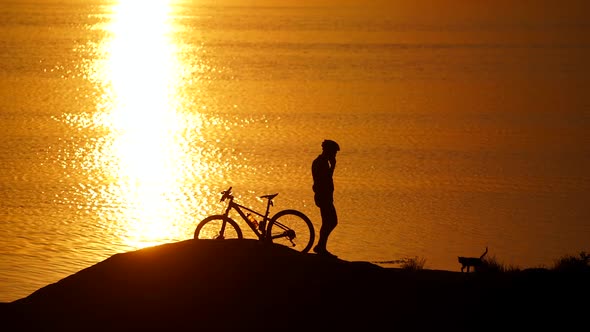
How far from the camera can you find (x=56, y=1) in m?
145

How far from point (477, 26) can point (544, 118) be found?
198 feet

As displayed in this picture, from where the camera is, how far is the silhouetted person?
17766 millimetres

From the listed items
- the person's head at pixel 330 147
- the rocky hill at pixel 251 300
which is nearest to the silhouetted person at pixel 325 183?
the person's head at pixel 330 147

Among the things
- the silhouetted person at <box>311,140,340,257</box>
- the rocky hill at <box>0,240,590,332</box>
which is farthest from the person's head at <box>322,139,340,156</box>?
the rocky hill at <box>0,240,590,332</box>

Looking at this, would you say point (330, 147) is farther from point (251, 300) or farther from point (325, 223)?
point (251, 300)

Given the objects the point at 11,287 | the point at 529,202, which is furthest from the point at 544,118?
the point at 11,287

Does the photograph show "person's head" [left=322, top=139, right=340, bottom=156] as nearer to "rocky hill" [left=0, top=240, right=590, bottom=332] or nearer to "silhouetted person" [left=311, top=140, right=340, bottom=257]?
"silhouetted person" [left=311, top=140, right=340, bottom=257]

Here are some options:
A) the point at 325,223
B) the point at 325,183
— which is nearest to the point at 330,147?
the point at 325,183

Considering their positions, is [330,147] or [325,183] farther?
[325,183]

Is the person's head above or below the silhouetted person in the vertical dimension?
above

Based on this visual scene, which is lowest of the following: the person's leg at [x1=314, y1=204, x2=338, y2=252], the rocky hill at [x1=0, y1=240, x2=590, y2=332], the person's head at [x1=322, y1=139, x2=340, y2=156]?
the rocky hill at [x1=0, y1=240, x2=590, y2=332]

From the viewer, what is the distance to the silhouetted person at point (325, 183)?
17766 millimetres

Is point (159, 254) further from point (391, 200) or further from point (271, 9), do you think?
point (271, 9)

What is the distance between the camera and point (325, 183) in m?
17.9
